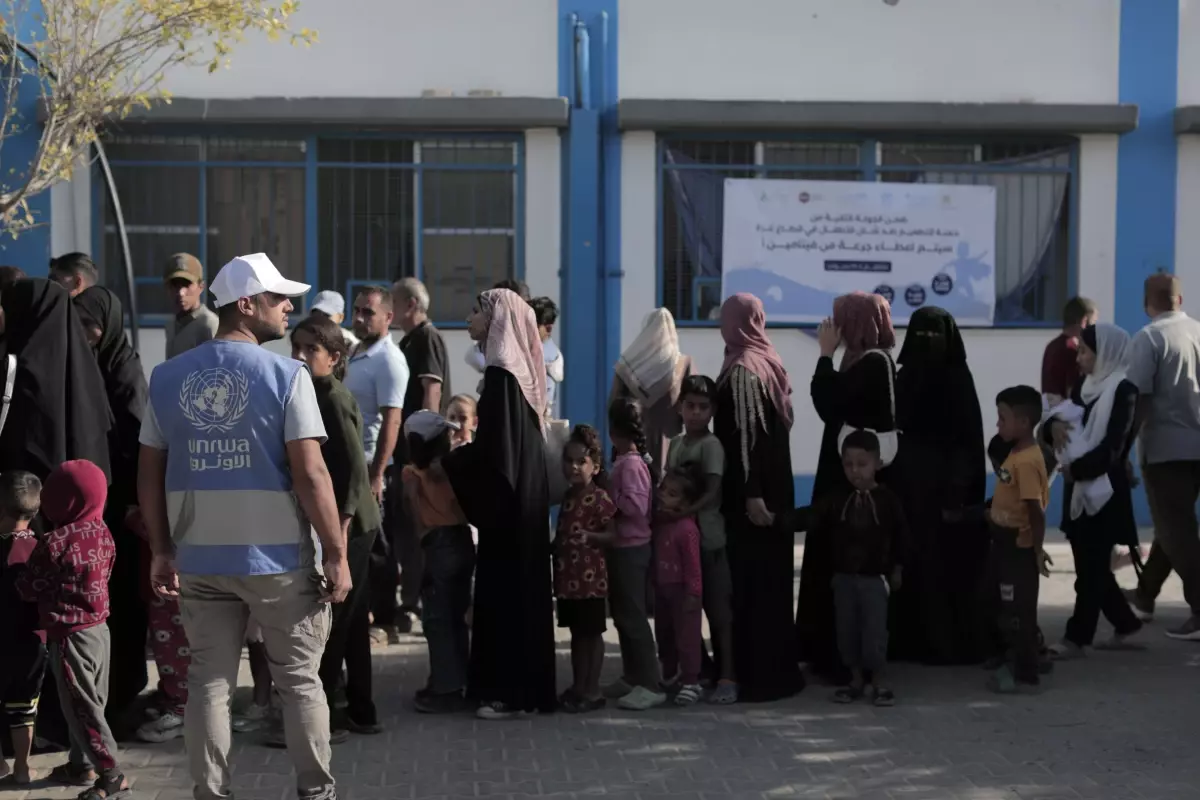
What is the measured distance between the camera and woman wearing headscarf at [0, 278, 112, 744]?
5562 millimetres

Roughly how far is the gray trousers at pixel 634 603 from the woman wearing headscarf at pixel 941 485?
1.36 meters

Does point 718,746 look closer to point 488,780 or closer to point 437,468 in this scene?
point 488,780

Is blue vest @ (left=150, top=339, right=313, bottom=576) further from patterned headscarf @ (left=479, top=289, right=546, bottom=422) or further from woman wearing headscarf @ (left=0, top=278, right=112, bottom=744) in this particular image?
patterned headscarf @ (left=479, top=289, right=546, bottom=422)

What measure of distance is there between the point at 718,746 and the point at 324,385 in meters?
2.10

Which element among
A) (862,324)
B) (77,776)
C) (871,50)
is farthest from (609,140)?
(77,776)

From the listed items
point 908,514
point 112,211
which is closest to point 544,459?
point 908,514

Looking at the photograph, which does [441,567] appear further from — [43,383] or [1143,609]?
[1143,609]

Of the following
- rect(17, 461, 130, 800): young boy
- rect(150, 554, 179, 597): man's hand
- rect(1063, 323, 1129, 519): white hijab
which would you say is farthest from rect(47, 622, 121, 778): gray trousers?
rect(1063, 323, 1129, 519): white hijab

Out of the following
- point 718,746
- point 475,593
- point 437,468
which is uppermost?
point 437,468

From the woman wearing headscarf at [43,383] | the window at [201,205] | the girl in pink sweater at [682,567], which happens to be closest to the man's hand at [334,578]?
the woman wearing headscarf at [43,383]

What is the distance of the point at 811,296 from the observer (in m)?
12.1

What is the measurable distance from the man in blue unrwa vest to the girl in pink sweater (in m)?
2.24

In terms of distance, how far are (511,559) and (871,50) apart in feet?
23.6

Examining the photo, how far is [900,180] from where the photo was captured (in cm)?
1225
